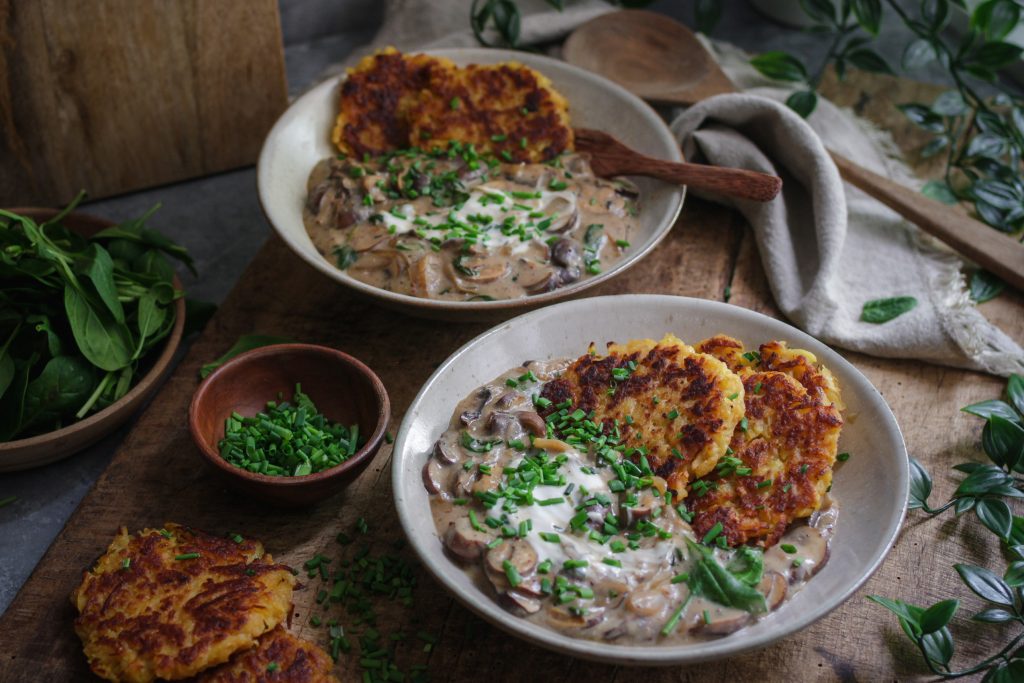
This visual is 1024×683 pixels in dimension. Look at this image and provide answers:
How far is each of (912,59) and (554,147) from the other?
196 centimetres

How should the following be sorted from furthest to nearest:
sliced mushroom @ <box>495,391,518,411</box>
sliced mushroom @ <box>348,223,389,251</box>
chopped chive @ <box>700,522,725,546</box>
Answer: sliced mushroom @ <box>348,223,389,251</box> → sliced mushroom @ <box>495,391,518,411</box> → chopped chive @ <box>700,522,725,546</box>

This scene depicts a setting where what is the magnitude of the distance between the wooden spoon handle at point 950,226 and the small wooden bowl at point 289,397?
2.45 metres

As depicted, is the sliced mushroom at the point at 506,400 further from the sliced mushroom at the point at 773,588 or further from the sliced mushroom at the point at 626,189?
the sliced mushroom at the point at 626,189

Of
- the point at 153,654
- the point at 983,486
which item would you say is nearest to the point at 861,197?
the point at 983,486

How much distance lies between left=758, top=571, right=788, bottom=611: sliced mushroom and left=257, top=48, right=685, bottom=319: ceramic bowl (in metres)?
1.26

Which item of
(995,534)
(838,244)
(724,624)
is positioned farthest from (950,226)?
(724,624)

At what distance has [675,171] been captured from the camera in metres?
4.00

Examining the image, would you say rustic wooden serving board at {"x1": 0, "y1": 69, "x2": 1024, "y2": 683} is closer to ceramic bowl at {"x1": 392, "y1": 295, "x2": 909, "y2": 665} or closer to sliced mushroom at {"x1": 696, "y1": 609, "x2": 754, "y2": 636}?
ceramic bowl at {"x1": 392, "y1": 295, "x2": 909, "y2": 665}

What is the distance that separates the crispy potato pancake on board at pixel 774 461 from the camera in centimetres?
274

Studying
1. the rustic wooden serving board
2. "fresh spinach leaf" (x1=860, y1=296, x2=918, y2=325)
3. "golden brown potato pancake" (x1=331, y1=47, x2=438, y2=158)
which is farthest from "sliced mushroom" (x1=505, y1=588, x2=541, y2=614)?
"golden brown potato pancake" (x1=331, y1=47, x2=438, y2=158)

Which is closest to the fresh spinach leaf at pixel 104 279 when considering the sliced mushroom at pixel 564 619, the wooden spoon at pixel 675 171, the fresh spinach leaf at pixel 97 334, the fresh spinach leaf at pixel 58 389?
the fresh spinach leaf at pixel 97 334

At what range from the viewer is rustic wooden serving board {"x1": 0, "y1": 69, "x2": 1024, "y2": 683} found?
275 centimetres

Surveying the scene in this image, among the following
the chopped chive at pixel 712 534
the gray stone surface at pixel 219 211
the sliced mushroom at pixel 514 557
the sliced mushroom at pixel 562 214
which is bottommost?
the gray stone surface at pixel 219 211

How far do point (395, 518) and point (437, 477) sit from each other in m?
0.35
